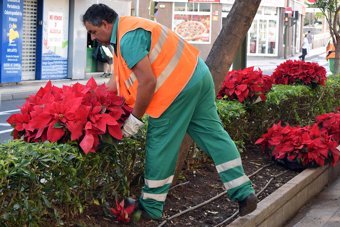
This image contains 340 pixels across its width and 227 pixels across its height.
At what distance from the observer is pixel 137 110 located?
465 centimetres

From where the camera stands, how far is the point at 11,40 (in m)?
20.4

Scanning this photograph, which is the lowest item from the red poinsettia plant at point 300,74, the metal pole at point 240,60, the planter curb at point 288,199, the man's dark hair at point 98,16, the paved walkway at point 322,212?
the paved walkway at point 322,212

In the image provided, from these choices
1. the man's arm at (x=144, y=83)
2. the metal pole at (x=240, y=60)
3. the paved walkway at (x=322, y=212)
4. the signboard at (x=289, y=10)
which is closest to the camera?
the man's arm at (x=144, y=83)

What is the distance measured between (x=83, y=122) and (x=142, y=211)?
94cm

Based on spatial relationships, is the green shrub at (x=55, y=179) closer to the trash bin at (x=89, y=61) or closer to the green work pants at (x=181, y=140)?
the green work pants at (x=181, y=140)

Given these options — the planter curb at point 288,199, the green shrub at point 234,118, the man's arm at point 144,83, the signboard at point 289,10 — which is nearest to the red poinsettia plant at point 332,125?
the planter curb at point 288,199

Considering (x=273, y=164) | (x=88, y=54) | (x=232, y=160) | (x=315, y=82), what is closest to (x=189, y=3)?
(x=88, y=54)

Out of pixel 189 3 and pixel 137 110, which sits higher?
pixel 189 3

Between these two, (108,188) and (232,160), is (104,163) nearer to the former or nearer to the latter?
(108,188)

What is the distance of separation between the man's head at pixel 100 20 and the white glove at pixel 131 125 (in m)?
0.59

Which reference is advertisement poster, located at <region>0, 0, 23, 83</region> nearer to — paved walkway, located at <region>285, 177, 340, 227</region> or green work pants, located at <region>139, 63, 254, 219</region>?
paved walkway, located at <region>285, 177, 340, 227</region>

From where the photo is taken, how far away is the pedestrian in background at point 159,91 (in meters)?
4.61

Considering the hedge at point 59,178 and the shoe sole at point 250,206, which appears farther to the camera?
the shoe sole at point 250,206

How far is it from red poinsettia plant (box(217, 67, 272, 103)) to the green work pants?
114 inches
